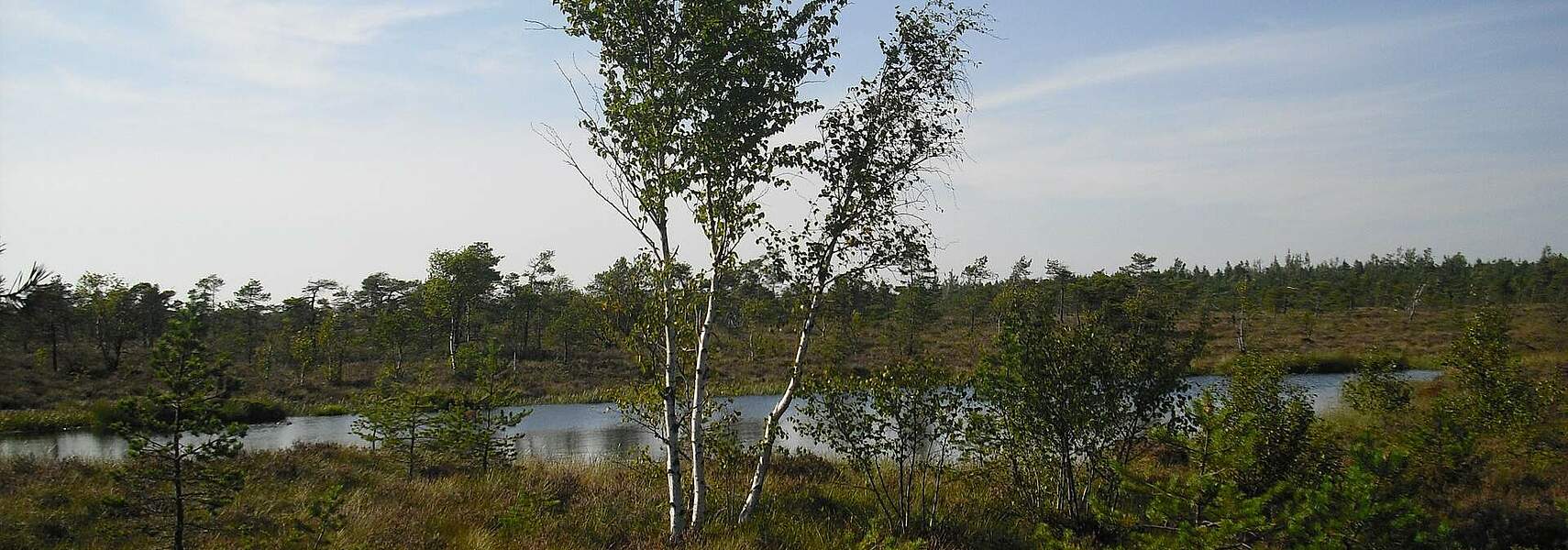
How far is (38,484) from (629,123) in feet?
37.1

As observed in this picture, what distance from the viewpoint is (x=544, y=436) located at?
99.3 feet

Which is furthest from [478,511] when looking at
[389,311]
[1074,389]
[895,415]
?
[389,311]

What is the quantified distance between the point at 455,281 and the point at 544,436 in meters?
25.6

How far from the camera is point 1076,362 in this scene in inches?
432

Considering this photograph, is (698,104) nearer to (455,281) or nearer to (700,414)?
(700,414)

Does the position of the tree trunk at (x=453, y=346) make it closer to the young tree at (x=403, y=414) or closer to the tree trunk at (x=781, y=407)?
the young tree at (x=403, y=414)

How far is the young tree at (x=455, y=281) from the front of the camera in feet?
169

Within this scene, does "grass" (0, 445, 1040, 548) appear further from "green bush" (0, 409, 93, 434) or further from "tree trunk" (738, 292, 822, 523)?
"green bush" (0, 409, 93, 434)

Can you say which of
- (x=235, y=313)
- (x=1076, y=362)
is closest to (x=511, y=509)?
(x=1076, y=362)

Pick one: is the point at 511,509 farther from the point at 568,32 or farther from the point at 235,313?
the point at 235,313

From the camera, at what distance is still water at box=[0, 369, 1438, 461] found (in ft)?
79.3

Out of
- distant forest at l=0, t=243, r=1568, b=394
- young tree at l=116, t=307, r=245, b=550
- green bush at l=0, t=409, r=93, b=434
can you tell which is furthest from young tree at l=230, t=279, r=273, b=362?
young tree at l=116, t=307, r=245, b=550

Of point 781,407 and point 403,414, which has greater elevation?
point 781,407

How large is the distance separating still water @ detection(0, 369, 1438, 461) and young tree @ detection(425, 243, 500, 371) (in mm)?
12129
